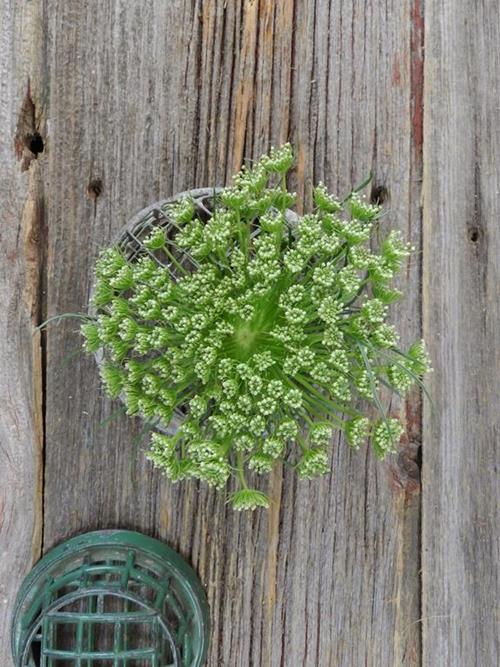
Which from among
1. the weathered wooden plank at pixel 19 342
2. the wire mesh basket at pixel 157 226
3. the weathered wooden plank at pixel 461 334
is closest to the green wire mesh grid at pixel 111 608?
the weathered wooden plank at pixel 19 342

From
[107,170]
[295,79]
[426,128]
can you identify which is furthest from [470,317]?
[107,170]

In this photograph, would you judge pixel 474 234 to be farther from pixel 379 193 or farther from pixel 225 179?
pixel 225 179

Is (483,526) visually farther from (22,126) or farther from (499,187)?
(22,126)

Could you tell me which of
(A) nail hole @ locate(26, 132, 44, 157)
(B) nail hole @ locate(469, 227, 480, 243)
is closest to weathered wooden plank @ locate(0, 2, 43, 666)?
(A) nail hole @ locate(26, 132, 44, 157)

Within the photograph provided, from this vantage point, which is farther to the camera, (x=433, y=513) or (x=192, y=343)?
(x=433, y=513)

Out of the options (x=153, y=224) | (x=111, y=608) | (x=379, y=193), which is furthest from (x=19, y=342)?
(x=379, y=193)

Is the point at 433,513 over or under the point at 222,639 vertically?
over
